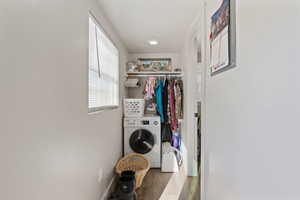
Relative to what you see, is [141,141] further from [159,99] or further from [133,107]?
[159,99]

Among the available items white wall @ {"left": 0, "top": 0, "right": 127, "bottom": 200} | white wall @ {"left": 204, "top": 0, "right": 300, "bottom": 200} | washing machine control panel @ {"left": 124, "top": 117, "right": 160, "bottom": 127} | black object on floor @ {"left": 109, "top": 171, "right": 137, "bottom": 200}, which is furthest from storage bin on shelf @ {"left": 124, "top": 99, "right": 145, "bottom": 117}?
white wall @ {"left": 204, "top": 0, "right": 300, "bottom": 200}

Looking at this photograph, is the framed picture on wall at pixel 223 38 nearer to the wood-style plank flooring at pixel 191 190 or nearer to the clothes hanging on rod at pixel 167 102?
the wood-style plank flooring at pixel 191 190

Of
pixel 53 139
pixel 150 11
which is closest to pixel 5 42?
pixel 53 139

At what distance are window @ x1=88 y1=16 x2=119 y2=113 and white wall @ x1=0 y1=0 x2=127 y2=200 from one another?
0.27 m

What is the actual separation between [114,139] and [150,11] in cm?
180

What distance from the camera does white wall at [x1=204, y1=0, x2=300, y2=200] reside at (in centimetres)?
74

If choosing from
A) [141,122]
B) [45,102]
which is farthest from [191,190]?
[45,102]

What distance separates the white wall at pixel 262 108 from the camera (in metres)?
0.74

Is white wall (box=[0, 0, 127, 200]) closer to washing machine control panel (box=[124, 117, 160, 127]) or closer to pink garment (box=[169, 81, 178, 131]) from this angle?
washing machine control panel (box=[124, 117, 160, 127])

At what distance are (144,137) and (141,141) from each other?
3.4 inches

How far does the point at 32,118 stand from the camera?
940 millimetres

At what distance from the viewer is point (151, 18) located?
2.48 metres

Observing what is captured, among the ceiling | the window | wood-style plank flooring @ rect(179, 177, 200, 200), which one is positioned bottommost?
wood-style plank flooring @ rect(179, 177, 200, 200)

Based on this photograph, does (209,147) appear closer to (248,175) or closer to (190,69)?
(248,175)
